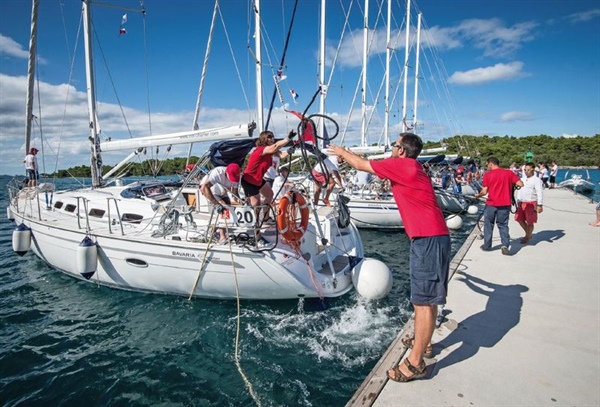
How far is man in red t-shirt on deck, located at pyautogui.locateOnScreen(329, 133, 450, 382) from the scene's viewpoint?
2750 mm

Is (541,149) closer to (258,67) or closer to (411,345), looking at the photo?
(258,67)

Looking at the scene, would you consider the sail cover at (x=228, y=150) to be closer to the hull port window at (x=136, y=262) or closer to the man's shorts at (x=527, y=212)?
the hull port window at (x=136, y=262)

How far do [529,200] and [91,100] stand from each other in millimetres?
11781

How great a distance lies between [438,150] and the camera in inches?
977

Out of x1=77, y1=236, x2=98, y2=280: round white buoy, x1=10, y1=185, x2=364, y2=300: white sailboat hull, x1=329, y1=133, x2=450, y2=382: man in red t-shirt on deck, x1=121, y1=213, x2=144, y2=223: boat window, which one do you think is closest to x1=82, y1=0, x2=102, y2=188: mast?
x1=10, y1=185, x2=364, y2=300: white sailboat hull

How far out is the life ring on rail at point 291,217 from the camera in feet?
16.4

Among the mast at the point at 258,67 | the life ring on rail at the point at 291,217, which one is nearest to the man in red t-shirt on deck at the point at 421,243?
the life ring on rail at the point at 291,217

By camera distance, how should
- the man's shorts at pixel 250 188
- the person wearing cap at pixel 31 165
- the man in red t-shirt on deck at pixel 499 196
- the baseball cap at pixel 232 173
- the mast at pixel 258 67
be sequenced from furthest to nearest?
1. the person wearing cap at pixel 31 165
2. the mast at pixel 258 67
3. the man in red t-shirt on deck at pixel 499 196
4. the baseball cap at pixel 232 173
5. the man's shorts at pixel 250 188

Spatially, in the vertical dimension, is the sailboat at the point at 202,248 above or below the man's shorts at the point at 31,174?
below

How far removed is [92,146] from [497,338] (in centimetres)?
1028

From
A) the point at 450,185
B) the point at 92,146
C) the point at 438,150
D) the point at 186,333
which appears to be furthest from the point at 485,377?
the point at 438,150

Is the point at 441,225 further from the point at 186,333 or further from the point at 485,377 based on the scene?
the point at 186,333

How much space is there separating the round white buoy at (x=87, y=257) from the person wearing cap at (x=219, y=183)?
2406mm

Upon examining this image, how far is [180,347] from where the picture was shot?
458 centimetres
